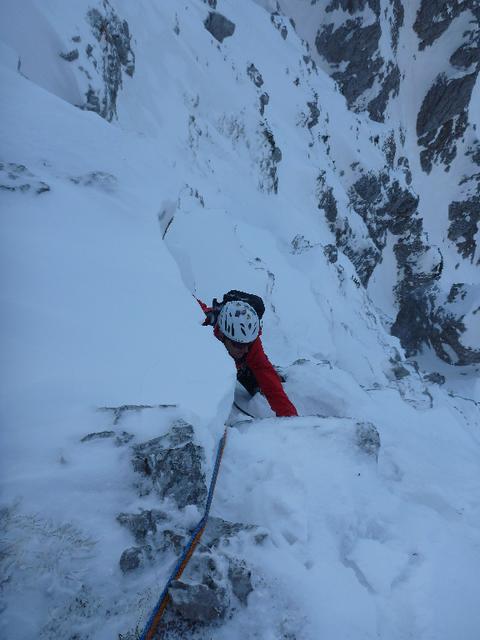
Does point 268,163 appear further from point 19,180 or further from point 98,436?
point 98,436

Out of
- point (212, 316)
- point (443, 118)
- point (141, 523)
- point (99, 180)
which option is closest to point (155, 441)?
point (141, 523)

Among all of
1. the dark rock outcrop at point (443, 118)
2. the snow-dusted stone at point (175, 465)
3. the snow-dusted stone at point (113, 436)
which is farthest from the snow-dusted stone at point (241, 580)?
the dark rock outcrop at point (443, 118)

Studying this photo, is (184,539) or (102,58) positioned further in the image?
(102,58)

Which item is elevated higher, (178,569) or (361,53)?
(361,53)

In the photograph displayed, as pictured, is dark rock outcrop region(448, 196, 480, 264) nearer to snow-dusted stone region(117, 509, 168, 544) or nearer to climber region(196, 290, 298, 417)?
climber region(196, 290, 298, 417)

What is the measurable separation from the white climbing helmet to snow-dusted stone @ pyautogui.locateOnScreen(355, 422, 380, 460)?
4.54 ft

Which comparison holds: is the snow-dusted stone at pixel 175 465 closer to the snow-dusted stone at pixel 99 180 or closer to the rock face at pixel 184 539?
the rock face at pixel 184 539

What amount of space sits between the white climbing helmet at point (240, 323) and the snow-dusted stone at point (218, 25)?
13.9 metres

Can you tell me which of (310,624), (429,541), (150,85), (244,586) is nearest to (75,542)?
(244,586)

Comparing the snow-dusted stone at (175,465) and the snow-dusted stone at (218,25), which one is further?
the snow-dusted stone at (218,25)

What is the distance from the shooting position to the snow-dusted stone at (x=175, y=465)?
1930 mm

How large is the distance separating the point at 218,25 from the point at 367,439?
52.5ft

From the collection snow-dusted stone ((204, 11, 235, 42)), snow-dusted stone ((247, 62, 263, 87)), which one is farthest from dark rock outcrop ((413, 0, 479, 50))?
snow-dusted stone ((247, 62, 263, 87))

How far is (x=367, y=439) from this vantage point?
113 inches
